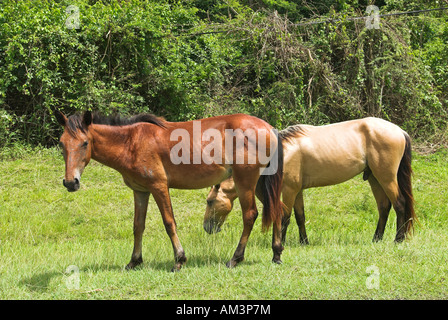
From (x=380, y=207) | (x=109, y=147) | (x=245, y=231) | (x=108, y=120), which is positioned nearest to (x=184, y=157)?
(x=109, y=147)

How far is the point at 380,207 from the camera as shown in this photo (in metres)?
8.53

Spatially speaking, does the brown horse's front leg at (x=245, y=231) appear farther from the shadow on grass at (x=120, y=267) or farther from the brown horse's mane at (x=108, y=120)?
the brown horse's mane at (x=108, y=120)

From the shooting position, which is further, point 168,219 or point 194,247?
point 194,247

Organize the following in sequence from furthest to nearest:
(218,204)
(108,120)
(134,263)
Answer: (218,204), (134,263), (108,120)

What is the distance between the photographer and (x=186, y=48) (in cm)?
1411

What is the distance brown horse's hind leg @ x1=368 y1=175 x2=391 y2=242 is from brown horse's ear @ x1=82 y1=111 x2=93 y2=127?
4.47 meters

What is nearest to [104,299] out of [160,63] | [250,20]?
[160,63]

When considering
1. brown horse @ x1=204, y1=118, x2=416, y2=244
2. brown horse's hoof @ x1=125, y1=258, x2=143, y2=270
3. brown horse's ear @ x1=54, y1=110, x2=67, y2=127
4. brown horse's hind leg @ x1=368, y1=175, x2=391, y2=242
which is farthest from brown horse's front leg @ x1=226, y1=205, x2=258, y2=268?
brown horse's hind leg @ x1=368, y1=175, x2=391, y2=242

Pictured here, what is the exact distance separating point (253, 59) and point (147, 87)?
2738 mm

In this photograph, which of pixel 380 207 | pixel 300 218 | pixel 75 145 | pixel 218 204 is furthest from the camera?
pixel 380 207

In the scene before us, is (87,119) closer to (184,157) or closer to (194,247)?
(184,157)

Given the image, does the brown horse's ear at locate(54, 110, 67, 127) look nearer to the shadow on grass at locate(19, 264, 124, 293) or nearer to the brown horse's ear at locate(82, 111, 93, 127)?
the brown horse's ear at locate(82, 111, 93, 127)

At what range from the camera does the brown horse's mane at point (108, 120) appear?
6.04 m

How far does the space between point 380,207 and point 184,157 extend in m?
3.58
